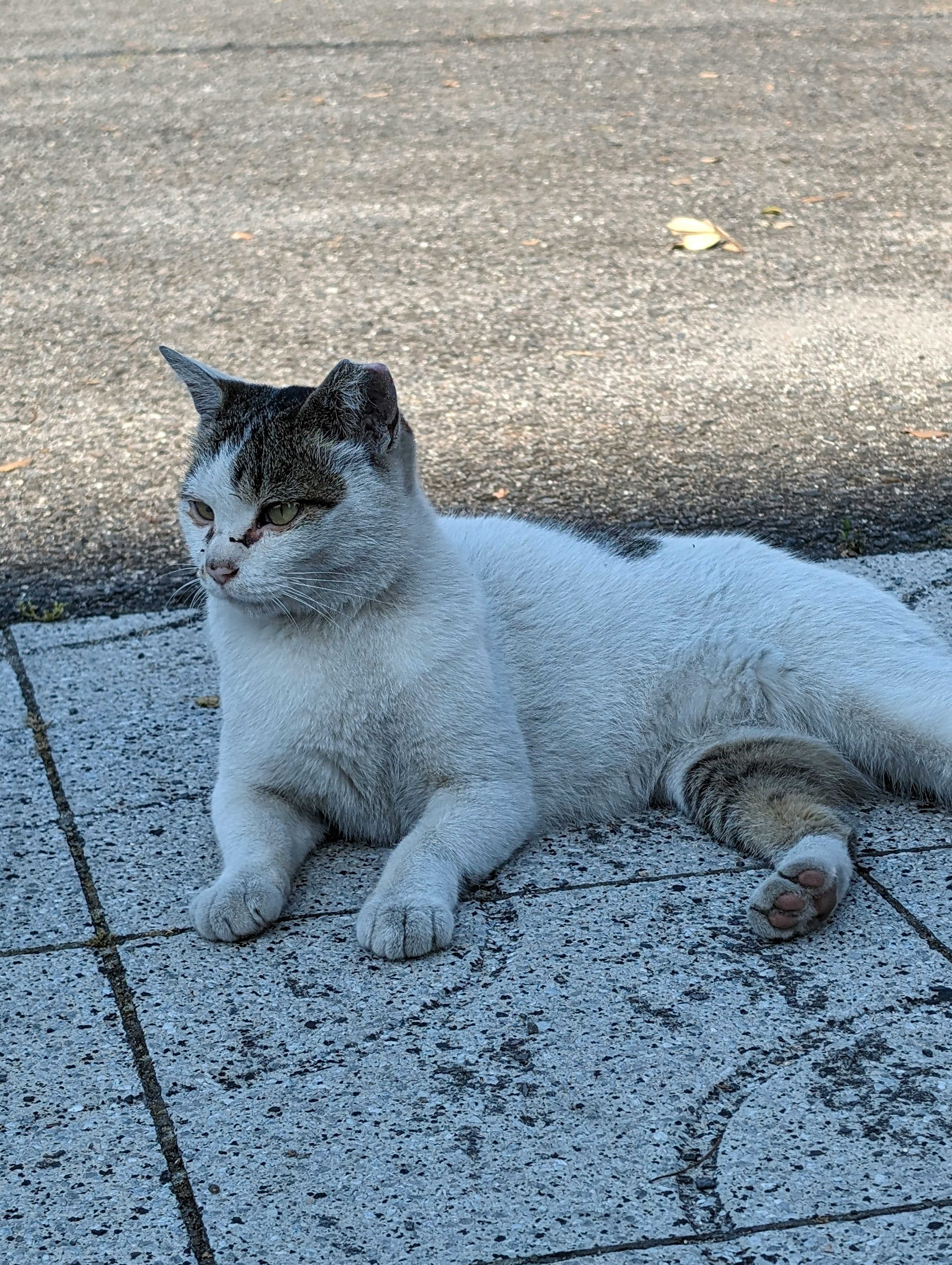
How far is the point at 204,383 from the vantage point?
326 centimetres

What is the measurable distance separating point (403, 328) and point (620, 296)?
Result: 1069 mm

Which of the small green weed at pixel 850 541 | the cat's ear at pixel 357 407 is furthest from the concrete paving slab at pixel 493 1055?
the small green weed at pixel 850 541

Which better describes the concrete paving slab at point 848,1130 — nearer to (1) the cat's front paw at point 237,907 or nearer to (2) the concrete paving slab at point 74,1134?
(2) the concrete paving slab at point 74,1134

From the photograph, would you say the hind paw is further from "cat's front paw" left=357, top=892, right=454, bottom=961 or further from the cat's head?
the cat's head

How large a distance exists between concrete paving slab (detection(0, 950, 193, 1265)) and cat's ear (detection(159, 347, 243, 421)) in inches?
47.4

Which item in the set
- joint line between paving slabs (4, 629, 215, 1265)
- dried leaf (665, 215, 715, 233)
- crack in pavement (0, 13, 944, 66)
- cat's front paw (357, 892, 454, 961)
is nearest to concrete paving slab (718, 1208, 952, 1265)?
joint line between paving slabs (4, 629, 215, 1265)

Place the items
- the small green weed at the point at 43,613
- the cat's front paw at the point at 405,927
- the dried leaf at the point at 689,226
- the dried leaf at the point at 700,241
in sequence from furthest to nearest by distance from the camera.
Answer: the dried leaf at the point at 689,226, the dried leaf at the point at 700,241, the small green weed at the point at 43,613, the cat's front paw at the point at 405,927

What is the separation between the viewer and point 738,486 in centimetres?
519

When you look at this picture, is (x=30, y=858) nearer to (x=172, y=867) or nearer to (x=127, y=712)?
(x=172, y=867)

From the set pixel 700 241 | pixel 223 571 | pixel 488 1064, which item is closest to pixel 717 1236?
pixel 488 1064

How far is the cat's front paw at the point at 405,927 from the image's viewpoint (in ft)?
9.20

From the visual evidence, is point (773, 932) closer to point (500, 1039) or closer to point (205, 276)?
point (500, 1039)

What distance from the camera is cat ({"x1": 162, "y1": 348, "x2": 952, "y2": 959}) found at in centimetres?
298

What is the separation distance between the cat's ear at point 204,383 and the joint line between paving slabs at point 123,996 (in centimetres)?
101
